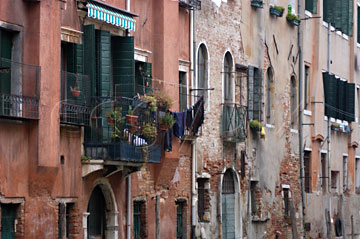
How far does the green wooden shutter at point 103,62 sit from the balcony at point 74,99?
0.59 metres

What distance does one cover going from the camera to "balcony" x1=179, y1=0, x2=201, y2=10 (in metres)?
23.3

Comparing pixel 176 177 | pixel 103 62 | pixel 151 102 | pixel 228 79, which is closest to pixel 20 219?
pixel 103 62

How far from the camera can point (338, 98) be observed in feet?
115

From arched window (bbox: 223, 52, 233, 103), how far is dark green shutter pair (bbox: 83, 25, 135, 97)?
574 centimetres

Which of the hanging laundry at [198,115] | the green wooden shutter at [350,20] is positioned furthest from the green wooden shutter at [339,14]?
the hanging laundry at [198,115]

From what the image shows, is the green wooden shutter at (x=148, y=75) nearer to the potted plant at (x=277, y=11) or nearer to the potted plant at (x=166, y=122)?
the potted plant at (x=166, y=122)

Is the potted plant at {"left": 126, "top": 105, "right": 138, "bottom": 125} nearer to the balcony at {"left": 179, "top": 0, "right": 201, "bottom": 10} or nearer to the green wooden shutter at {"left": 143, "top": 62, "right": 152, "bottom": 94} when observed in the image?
the green wooden shutter at {"left": 143, "top": 62, "right": 152, "bottom": 94}

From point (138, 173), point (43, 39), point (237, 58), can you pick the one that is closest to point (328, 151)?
point (237, 58)

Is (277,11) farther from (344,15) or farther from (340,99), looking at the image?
(344,15)

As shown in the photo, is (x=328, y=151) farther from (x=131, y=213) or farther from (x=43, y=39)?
(x=43, y=39)

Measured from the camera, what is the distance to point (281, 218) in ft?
98.0

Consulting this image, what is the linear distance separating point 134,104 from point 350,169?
18216 millimetres

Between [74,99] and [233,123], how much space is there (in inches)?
298

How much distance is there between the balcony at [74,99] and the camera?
724 inches
